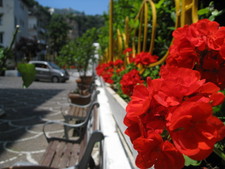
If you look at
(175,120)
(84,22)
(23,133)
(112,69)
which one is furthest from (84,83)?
(84,22)

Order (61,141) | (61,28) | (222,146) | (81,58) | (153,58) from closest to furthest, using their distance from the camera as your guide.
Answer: (222,146), (153,58), (61,141), (81,58), (61,28)

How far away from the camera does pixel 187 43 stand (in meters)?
0.65

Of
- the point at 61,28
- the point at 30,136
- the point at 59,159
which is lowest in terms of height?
the point at 30,136

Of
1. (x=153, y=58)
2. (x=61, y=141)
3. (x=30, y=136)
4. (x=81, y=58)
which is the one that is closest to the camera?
(x=153, y=58)

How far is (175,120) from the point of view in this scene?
1.15 ft

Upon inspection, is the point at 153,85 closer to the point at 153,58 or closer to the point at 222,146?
the point at 222,146

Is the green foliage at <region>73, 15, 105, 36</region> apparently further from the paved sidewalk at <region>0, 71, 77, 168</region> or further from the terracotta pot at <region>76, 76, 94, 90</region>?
the paved sidewalk at <region>0, 71, 77, 168</region>

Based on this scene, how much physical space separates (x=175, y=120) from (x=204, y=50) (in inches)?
14.0

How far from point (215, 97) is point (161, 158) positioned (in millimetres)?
140

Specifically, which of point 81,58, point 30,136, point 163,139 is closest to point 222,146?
point 163,139

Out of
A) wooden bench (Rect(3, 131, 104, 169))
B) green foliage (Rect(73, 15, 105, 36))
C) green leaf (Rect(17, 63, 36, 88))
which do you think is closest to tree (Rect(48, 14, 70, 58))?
green foliage (Rect(73, 15, 105, 36))

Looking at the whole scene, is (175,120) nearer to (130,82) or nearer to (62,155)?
(130,82)

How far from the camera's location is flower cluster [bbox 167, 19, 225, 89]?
0.60 metres

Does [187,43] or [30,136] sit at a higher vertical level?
[187,43]
